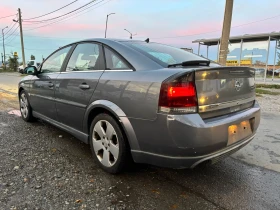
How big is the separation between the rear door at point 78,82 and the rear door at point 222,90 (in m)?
1.25

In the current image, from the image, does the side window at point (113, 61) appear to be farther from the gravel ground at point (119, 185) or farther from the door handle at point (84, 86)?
the gravel ground at point (119, 185)

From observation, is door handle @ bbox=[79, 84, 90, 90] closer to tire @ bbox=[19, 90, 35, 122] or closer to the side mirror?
the side mirror

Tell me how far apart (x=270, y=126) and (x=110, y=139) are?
157 inches

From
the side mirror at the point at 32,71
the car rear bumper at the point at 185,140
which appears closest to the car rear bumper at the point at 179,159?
the car rear bumper at the point at 185,140

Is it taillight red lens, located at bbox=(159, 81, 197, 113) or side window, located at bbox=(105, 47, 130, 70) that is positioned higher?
side window, located at bbox=(105, 47, 130, 70)

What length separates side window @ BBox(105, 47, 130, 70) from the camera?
2.81 m

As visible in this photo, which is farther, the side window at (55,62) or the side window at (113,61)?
the side window at (55,62)

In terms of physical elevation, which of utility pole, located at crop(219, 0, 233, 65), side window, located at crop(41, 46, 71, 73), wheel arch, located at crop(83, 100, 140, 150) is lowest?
wheel arch, located at crop(83, 100, 140, 150)

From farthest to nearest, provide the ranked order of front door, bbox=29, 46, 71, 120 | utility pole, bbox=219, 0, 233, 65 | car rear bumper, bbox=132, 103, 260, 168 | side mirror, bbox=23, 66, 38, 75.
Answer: utility pole, bbox=219, 0, 233, 65, side mirror, bbox=23, 66, 38, 75, front door, bbox=29, 46, 71, 120, car rear bumper, bbox=132, 103, 260, 168

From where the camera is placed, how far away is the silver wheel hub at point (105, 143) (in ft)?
9.16

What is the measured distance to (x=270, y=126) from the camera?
536cm

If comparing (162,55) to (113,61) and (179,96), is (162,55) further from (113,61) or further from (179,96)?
(179,96)

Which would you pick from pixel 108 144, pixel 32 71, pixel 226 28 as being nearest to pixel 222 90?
pixel 108 144

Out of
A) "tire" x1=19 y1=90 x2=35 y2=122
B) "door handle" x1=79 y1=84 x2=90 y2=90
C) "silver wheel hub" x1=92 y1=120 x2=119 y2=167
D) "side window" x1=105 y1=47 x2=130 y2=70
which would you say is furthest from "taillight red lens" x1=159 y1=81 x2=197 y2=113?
"tire" x1=19 y1=90 x2=35 y2=122
